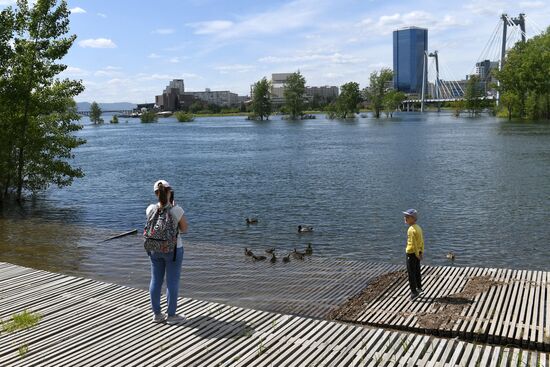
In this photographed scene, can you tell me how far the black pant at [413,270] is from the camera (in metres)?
11.6

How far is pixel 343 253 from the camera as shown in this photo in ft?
62.2

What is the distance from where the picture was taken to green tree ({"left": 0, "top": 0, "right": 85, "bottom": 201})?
87.4ft

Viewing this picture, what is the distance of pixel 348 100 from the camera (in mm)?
170125

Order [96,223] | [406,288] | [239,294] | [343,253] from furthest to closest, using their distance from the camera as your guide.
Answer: [96,223] < [343,253] < [239,294] < [406,288]

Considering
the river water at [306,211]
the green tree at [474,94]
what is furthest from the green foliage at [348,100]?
the river water at [306,211]

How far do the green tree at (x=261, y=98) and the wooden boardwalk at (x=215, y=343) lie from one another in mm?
157767

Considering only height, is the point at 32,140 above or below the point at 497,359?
above

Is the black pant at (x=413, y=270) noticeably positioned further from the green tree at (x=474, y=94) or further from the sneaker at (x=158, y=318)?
the green tree at (x=474, y=94)

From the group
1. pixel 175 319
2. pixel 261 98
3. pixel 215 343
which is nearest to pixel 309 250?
pixel 175 319

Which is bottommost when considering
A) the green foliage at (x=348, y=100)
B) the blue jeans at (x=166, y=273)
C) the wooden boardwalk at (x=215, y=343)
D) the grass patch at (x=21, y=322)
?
the wooden boardwalk at (x=215, y=343)

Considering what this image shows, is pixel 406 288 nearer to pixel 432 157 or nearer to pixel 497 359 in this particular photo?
pixel 497 359

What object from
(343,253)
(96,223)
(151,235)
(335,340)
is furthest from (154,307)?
(96,223)

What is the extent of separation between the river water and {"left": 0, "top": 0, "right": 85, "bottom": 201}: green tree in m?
2.27

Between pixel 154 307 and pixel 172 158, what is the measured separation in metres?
51.4
